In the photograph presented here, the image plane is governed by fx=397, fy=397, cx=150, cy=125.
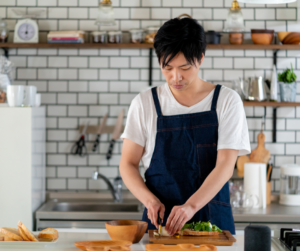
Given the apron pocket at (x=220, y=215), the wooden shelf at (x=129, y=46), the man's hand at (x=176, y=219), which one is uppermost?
the wooden shelf at (x=129, y=46)

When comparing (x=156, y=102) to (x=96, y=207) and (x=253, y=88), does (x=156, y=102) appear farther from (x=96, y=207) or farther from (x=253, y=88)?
(x=96, y=207)

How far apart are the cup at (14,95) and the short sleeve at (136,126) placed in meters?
1.27

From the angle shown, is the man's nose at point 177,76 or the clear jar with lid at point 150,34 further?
the clear jar with lid at point 150,34

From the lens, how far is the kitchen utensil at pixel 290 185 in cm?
313

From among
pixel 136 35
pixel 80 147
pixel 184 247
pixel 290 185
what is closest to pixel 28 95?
pixel 80 147

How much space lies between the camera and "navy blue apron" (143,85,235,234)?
1.90 metres

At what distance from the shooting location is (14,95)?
2.90 m

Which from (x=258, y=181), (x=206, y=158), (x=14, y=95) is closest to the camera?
(x=206, y=158)

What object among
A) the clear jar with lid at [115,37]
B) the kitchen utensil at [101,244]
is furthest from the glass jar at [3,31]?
the kitchen utensil at [101,244]

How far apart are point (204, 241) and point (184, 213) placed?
14 cm

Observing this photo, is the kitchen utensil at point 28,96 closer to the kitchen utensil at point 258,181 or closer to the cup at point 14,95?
the cup at point 14,95

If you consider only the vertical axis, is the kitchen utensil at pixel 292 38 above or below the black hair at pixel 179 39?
above

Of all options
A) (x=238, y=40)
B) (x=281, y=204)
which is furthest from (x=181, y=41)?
(x=281, y=204)

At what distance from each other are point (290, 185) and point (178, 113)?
1.64 m
